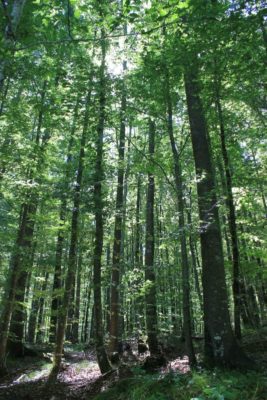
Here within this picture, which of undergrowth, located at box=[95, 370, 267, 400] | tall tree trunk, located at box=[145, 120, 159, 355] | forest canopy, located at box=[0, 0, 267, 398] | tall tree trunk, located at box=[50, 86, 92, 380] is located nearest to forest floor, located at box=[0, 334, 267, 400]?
undergrowth, located at box=[95, 370, 267, 400]

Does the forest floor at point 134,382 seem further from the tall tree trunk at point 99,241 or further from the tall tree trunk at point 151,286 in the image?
the tall tree trunk at point 151,286

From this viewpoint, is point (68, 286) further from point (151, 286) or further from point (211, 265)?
point (211, 265)

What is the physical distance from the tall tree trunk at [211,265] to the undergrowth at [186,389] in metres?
1.22

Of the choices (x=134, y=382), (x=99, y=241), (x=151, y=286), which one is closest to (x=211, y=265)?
(x=134, y=382)

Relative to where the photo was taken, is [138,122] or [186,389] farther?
[138,122]

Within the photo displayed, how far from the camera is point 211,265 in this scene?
7793 mm

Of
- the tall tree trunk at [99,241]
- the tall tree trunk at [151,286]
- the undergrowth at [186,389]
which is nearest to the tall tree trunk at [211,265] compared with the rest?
the undergrowth at [186,389]

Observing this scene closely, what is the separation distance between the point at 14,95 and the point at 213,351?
1355cm

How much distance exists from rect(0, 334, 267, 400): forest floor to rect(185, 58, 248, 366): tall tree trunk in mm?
602

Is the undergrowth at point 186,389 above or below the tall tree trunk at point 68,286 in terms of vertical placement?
below

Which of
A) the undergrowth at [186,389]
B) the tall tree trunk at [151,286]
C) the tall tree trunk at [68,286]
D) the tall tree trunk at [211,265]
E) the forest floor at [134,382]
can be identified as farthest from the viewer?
the tall tree trunk at [151,286]

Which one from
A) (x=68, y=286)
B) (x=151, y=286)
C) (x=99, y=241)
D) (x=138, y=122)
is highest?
(x=138, y=122)

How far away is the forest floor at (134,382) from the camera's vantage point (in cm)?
457

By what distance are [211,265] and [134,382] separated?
331cm
